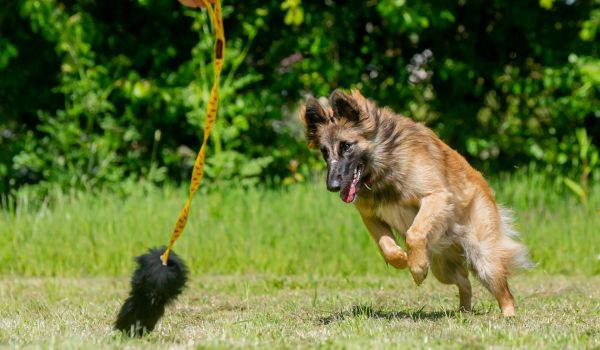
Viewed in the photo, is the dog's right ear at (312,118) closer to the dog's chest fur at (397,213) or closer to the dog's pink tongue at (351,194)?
the dog's pink tongue at (351,194)

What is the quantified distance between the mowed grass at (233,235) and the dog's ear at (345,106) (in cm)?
309

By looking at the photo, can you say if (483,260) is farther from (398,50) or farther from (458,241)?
(398,50)

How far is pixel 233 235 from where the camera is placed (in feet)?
31.2

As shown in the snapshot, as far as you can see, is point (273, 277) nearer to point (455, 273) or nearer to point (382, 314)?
point (455, 273)

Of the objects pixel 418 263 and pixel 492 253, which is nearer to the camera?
pixel 418 263

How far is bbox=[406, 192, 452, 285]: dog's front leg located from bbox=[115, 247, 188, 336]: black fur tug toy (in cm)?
165

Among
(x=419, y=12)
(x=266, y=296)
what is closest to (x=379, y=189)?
(x=266, y=296)

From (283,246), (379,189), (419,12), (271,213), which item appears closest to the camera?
(379,189)

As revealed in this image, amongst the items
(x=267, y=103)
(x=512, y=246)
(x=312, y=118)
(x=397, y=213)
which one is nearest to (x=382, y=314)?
(x=397, y=213)

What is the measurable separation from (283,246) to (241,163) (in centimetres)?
212

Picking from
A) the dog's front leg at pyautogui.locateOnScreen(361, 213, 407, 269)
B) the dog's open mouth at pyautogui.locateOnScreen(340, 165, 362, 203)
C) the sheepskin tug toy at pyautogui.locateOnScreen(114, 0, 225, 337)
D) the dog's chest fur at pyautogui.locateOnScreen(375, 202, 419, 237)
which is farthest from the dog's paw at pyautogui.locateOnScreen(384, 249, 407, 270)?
the sheepskin tug toy at pyautogui.locateOnScreen(114, 0, 225, 337)

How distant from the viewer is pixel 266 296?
24.7 ft

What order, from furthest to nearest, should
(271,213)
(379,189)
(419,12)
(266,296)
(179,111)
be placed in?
(179,111) < (419,12) < (271,213) < (266,296) < (379,189)

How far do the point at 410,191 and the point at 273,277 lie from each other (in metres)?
2.99
